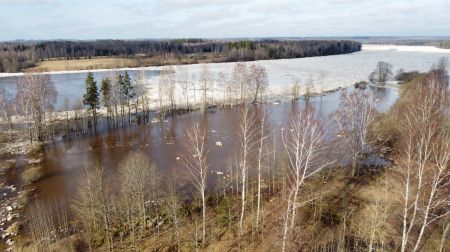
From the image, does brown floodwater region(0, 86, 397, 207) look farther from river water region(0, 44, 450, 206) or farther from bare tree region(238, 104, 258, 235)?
bare tree region(238, 104, 258, 235)

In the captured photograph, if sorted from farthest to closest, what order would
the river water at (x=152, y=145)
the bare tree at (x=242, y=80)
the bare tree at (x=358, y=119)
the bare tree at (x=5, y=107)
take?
the bare tree at (x=242, y=80), the bare tree at (x=5, y=107), the river water at (x=152, y=145), the bare tree at (x=358, y=119)

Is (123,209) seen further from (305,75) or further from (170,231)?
(305,75)

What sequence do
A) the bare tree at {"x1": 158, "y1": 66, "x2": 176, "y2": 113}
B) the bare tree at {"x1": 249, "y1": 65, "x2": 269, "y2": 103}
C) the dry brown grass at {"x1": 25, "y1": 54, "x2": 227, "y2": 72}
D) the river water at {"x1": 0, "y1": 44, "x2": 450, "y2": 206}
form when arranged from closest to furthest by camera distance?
the river water at {"x1": 0, "y1": 44, "x2": 450, "y2": 206} < the bare tree at {"x1": 158, "y1": 66, "x2": 176, "y2": 113} < the bare tree at {"x1": 249, "y1": 65, "x2": 269, "y2": 103} < the dry brown grass at {"x1": 25, "y1": 54, "x2": 227, "y2": 72}

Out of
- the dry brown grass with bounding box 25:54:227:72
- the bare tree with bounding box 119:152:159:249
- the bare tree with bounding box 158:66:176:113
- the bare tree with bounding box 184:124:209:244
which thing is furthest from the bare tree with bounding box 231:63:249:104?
the dry brown grass with bounding box 25:54:227:72

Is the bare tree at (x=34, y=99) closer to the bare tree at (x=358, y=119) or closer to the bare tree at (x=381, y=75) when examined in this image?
the bare tree at (x=358, y=119)

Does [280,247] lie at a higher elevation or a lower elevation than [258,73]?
lower

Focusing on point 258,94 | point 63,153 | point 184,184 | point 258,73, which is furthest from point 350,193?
point 258,94

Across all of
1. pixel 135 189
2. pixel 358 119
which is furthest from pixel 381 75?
pixel 135 189

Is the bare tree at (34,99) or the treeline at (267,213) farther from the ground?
the bare tree at (34,99)

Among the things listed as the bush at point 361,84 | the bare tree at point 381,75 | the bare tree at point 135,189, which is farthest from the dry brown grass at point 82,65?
the bare tree at point 135,189
